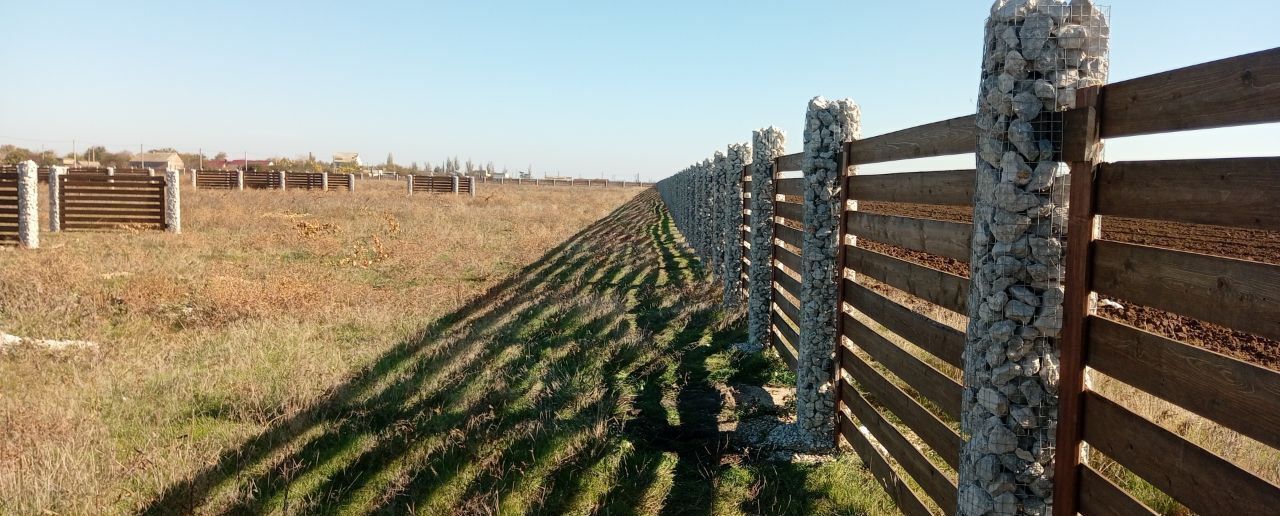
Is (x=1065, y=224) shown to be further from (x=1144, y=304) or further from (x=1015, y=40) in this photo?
(x=1015, y=40)

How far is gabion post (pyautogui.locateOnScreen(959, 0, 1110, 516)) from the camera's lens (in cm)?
238

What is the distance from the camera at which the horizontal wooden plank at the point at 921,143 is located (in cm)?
313

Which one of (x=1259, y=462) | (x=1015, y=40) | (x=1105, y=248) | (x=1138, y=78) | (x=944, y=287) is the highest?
(x=1015, y=40)

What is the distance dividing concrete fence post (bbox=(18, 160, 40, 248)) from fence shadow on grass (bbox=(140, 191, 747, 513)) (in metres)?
12.1

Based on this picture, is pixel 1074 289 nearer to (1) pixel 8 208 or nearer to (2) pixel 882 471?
(2) pixel 882 471

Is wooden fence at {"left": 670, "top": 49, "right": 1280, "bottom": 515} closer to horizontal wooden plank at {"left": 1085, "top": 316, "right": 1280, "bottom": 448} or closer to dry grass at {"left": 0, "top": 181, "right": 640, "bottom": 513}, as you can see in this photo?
horizontal wooden plank at {"left": 1085, "top": 316, "right": 1280, "bottom": 448}

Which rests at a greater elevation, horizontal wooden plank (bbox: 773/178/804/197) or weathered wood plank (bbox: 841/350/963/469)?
horizontal wooden plank (bbox: 773/178/804/197)

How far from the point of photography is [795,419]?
212 inches

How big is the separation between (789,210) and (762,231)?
0.71 m

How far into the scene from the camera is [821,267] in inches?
193

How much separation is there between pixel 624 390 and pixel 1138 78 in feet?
15.0

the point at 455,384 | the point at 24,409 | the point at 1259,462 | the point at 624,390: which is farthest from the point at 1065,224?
the point at 24,409

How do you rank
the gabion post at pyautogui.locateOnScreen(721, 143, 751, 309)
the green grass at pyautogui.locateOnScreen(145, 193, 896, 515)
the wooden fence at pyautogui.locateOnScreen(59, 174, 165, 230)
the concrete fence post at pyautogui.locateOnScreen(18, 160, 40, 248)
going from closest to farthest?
the green grass at pyautogui.locateOnScreen(145, 193, 896, 515) < the gabion post at pyautogui.locateOnScreen(721, 143, 751, 309) < the concrete fence post at pyautogui.locateOnScreen(18, 160, 40, 248) < the wooden fence at pyautogui.locateOnScreen(59, 174, 165, 230)

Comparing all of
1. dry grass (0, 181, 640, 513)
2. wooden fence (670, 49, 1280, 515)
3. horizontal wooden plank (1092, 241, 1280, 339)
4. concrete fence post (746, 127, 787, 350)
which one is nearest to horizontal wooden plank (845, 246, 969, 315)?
wooden fence (670, 49, 1280, 515)
